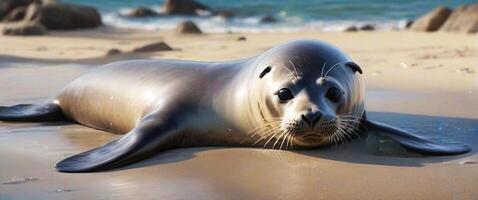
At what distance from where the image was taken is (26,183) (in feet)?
13.1

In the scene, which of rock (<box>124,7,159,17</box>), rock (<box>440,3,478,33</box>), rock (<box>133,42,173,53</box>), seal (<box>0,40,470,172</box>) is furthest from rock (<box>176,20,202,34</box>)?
seal (<box>0,40,470,172</box>)

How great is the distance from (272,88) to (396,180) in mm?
919

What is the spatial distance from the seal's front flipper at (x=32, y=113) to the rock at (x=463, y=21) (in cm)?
743

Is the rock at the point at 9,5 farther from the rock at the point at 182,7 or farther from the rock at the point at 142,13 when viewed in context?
the rock at the point at 182,7

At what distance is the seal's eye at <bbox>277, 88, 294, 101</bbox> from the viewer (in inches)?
176

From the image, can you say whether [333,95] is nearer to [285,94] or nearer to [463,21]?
[285,94]

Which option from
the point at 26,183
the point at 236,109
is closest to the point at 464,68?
the point at 236,109

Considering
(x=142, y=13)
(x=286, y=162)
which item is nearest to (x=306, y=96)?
(x=286, y=162)

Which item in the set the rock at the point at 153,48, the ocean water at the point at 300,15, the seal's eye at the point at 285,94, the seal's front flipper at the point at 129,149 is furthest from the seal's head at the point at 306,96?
the ocean water at the point at 300,15

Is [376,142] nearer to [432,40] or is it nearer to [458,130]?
[458,130]

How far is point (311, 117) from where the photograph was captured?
13.8ft

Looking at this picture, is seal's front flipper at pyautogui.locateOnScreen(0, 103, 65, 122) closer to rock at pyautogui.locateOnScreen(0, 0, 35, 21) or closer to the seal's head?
the seal's head

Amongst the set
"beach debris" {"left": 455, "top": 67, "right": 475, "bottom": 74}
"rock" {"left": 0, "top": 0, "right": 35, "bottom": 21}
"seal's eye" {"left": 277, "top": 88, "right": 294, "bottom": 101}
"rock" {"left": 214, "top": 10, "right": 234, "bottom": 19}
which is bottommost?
"rock" {"left": 214, "top": 10, "right": 234, "bottom": 19}

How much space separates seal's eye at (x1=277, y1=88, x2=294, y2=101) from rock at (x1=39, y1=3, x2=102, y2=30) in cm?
1120
